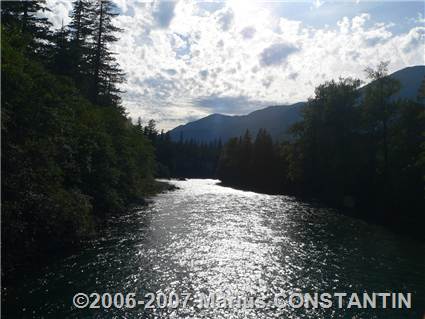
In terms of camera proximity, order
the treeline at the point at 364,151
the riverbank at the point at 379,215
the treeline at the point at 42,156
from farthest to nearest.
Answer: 1. the treeline at the point at 364,151
2. the riverbank at the point at 379,215
3. the treeline at the point at 42,156

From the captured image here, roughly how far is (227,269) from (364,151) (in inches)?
1526

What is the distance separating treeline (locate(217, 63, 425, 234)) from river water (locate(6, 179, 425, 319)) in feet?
33.7

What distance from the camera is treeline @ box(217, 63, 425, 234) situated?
39.0 metres

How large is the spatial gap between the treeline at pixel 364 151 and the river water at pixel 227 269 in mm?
10273

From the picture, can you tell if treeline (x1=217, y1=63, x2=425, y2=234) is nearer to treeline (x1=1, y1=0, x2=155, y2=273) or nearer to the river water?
the river water

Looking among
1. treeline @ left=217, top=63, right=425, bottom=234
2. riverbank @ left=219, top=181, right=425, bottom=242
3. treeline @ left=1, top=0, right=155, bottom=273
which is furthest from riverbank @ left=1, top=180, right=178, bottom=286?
treeline @ left=217, top=63, right=425, bottom=234

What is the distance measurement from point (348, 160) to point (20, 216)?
153ft

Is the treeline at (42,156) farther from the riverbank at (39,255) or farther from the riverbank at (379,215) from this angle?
the riverbank at (379,215)

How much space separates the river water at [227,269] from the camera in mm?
14281

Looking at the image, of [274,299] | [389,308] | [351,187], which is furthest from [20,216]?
[351,187]

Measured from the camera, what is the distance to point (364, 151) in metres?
50.3

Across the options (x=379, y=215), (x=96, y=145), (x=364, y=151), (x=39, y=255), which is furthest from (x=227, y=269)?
(x=364, y=151)

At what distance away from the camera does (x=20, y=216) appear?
17.1 m

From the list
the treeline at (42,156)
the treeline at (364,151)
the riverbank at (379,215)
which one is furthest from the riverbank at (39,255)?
the treeline at (364,151)
